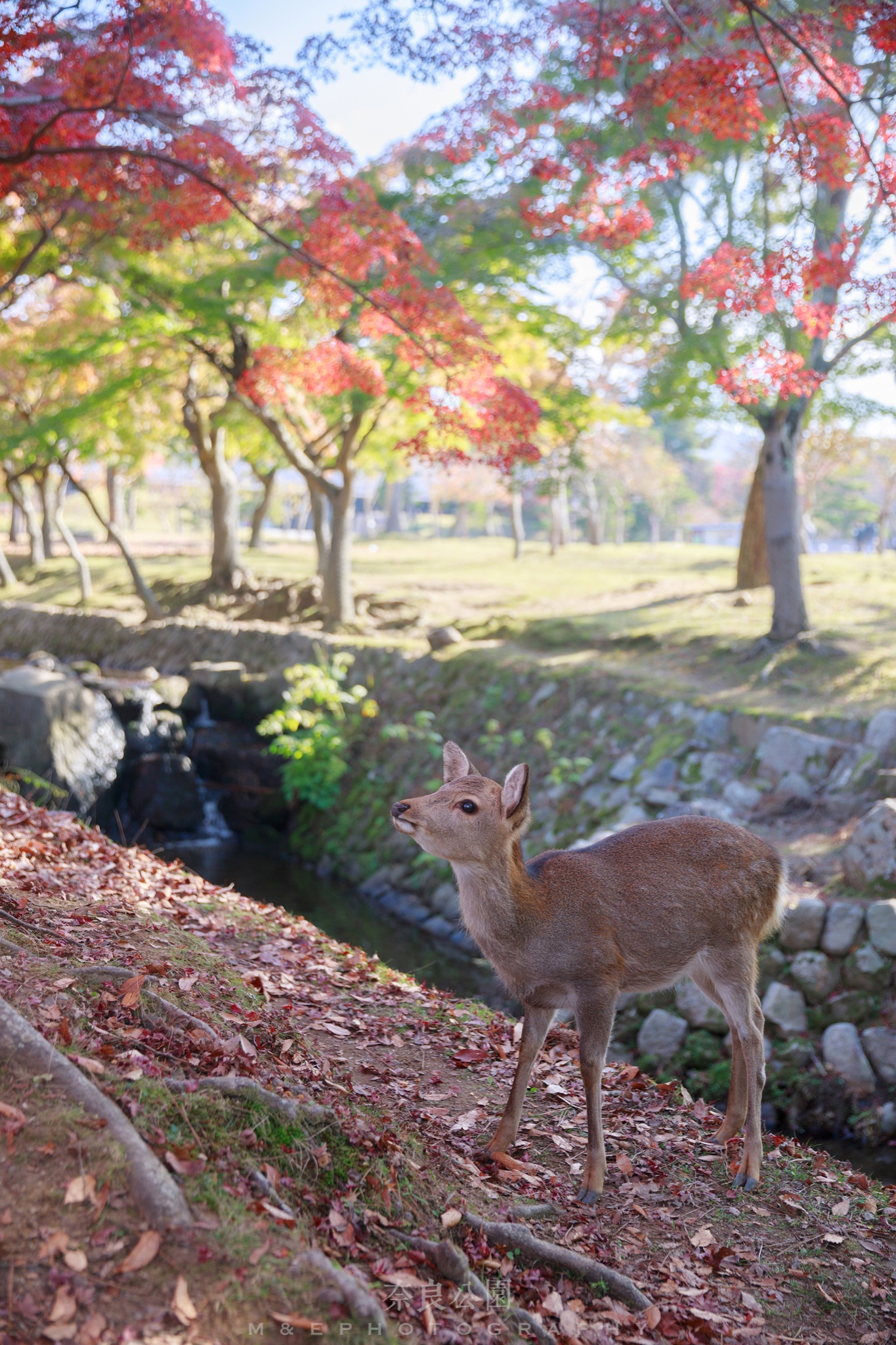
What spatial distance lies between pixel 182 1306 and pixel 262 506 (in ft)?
104

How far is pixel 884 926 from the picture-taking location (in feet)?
27.0

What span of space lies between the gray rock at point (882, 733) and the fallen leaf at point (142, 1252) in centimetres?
939

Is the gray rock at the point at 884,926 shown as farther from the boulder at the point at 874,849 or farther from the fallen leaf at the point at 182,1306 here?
the fallen leaf at the point at 182,1306

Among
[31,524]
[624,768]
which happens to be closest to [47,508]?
[31,524]

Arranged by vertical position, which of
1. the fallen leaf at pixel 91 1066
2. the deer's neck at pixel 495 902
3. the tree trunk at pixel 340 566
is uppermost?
the tree trunk at pixel 340 566

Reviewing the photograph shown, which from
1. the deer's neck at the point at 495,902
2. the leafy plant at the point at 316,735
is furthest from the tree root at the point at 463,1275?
the leafy plant at the point at 316,735

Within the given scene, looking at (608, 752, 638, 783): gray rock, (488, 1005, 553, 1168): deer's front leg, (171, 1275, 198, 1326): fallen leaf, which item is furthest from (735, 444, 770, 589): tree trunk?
(171, 1275, 198, 1326): fallen leaf

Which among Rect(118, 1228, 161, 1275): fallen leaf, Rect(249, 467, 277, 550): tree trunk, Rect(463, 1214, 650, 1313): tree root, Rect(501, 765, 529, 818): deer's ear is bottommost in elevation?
Rect(463, 1214, 650, 1313): tree root

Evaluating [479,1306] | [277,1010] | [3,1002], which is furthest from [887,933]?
[3,1002]

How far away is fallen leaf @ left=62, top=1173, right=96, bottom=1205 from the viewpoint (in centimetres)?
319

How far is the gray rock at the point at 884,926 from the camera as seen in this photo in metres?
8.14

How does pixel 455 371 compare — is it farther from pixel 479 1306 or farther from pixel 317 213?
pixel 479 1306

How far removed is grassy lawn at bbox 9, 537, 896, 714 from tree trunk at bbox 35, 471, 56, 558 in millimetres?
2283

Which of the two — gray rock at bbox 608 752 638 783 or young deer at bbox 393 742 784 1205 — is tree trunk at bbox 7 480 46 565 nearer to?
gray rock at bbox 608 752 638 783
